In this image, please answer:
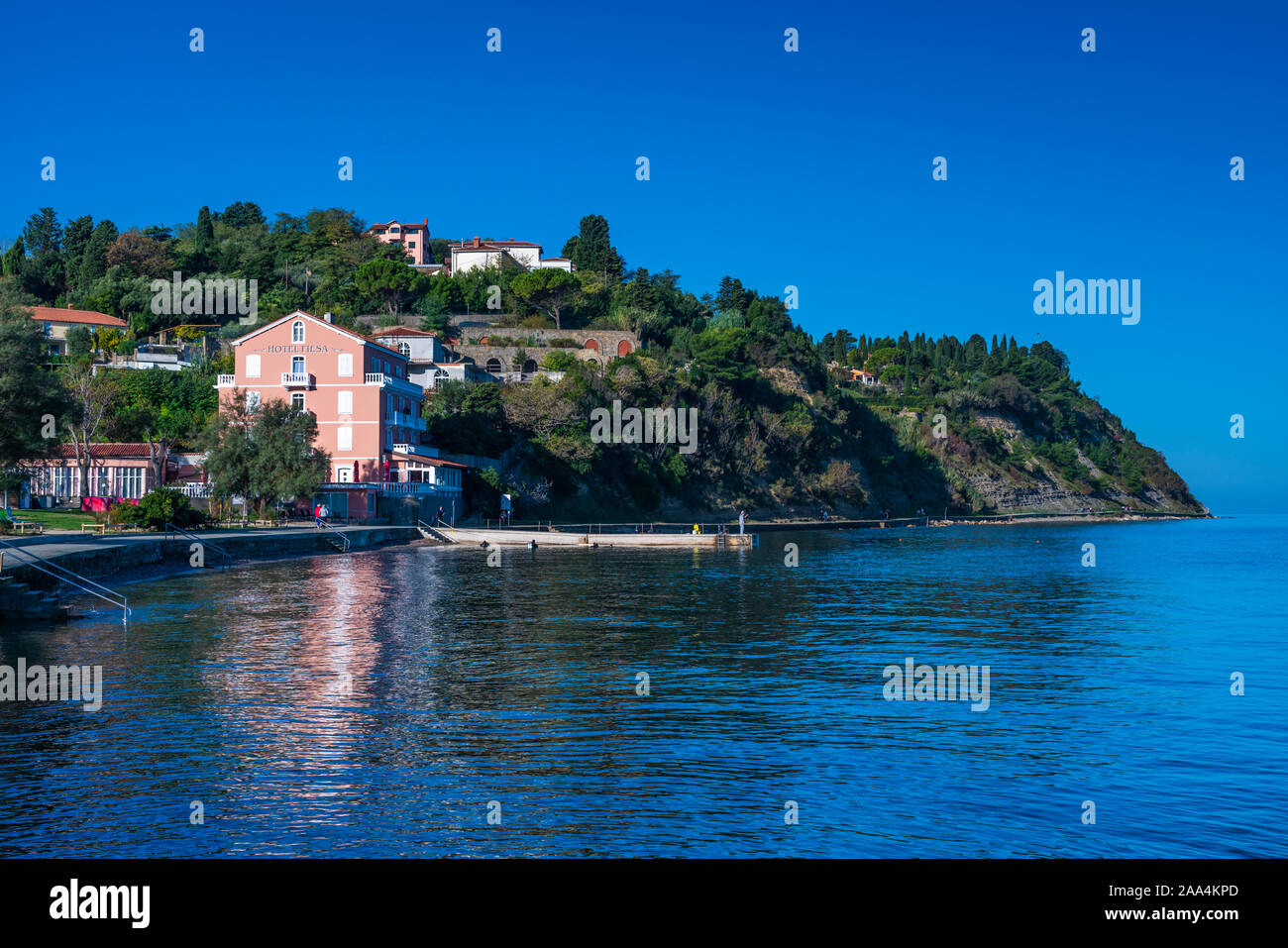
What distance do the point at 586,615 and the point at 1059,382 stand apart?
183 m

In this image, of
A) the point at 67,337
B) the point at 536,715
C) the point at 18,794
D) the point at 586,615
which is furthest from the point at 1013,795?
the point at 67,337

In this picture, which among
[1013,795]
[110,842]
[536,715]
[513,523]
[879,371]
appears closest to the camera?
[110,842]

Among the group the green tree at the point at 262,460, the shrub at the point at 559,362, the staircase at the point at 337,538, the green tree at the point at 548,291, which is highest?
the green tree at the point at 548,291

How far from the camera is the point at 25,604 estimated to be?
78.5ft

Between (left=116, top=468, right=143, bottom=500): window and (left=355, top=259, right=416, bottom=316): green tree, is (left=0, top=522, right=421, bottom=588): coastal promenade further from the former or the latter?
(left=355, top=259, right=416, bottom=316): green tree

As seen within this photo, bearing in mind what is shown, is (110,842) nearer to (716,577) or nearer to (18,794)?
(18,794)

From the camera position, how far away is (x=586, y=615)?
28453mm

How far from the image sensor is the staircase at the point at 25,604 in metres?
23.8

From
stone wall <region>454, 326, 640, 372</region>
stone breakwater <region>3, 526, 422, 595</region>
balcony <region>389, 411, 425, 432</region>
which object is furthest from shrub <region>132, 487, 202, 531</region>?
stone wall <region>454, 326, 640, 372</region>

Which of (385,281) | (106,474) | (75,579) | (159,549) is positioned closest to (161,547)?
(159,549)

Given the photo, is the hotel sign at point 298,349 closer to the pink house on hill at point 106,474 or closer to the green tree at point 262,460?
the pink house on hill at point 106,474

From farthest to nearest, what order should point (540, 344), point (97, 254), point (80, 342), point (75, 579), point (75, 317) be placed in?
point (97, 254) → point (540, 344) → point (75, 317) → point (80, 342) → point (75, 579)

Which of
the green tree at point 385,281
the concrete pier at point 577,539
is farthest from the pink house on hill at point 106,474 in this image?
the green tree at point 385,281

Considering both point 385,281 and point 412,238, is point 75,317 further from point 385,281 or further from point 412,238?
point 412,238
